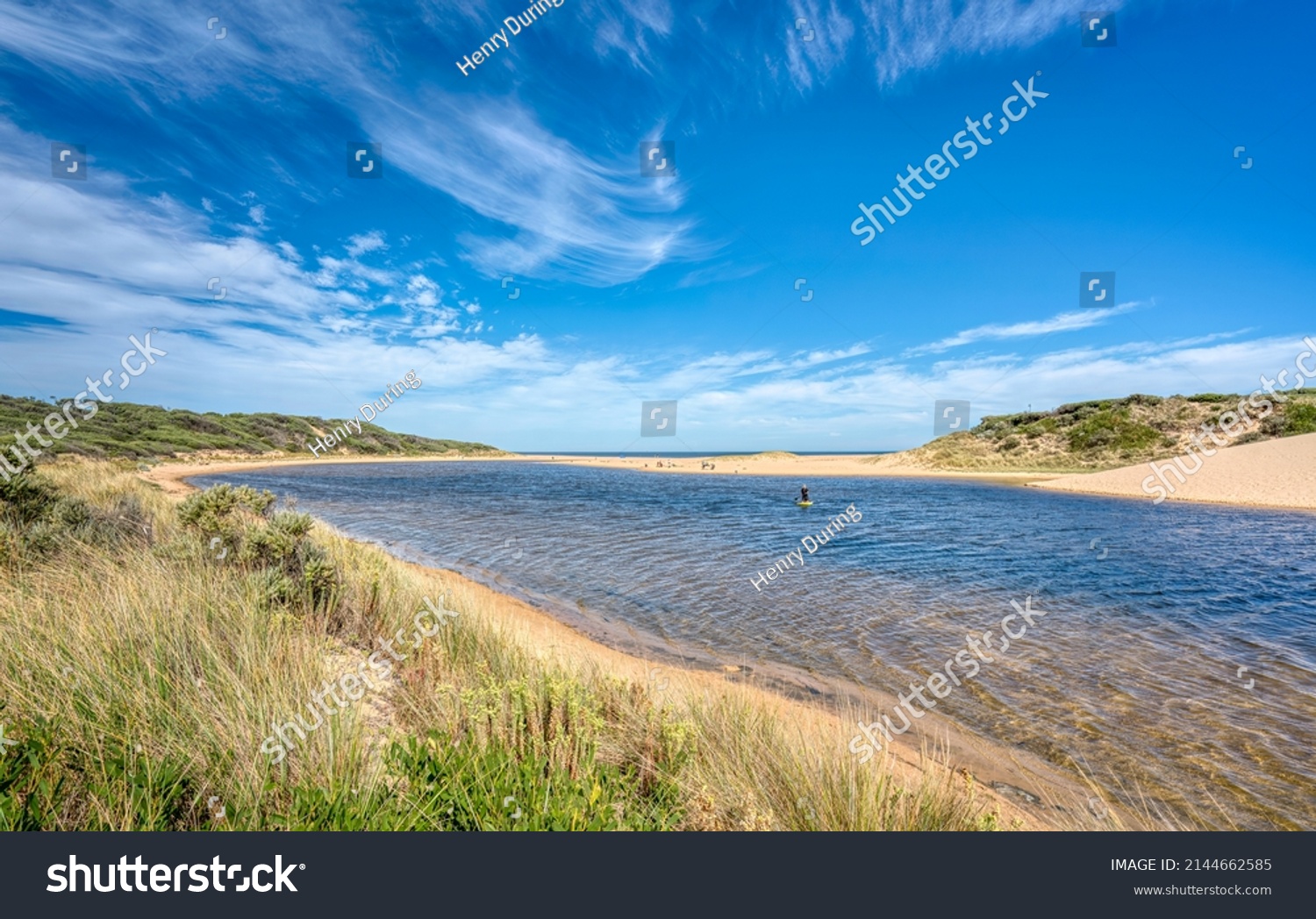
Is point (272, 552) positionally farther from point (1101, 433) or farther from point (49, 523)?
point (1101, 433)

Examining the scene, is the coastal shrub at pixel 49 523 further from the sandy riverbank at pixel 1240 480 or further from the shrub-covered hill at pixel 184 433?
the sandy riverbank at pixel 1240 480

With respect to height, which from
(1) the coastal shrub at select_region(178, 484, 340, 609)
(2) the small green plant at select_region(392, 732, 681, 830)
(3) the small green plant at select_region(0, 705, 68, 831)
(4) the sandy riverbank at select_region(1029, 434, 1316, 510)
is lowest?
(2) the small green plant at select_region(392, 732, 681, 830)

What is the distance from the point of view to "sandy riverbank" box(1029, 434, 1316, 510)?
1087 inches

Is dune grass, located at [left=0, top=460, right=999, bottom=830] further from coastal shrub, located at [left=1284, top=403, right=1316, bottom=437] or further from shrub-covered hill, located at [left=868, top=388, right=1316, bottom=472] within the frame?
coastal shrub, located at [left=1284, top=403, right=1316, bottom=437]

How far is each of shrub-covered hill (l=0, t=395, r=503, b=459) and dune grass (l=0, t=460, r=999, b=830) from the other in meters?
22.7

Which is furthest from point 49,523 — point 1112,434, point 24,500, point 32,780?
point 1112,434

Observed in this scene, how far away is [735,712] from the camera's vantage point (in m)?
4.64

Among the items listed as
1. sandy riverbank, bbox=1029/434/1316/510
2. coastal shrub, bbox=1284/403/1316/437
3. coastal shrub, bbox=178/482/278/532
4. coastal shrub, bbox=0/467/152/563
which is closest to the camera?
coastal shrub, bbox=0/467/152/563

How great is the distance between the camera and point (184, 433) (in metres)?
72.1

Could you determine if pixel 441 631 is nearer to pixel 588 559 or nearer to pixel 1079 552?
pixel 588 559

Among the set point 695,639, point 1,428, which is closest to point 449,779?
point 695,639

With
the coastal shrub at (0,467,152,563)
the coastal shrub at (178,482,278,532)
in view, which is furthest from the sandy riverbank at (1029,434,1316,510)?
the coastal shrub at (0,467,152,563)

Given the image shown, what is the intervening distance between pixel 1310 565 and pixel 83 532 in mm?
25723
